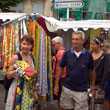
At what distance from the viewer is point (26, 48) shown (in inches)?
131

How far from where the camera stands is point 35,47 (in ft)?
14.2

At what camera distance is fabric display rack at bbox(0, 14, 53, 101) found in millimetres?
4266

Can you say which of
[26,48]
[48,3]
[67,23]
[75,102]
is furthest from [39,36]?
[48,3]

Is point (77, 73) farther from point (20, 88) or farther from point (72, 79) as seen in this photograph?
point (20, 88)

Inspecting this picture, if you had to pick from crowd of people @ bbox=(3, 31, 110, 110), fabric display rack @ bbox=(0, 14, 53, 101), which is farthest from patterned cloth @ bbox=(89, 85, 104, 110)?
fabric display rack @ bbox=(0, 14, 53, 101)

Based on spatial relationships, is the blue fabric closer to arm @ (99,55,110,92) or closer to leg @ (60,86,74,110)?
leg @ (60,86,74,110)

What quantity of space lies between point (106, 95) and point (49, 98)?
4.20 feet

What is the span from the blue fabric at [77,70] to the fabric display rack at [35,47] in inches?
36.5

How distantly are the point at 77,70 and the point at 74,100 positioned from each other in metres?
0.50

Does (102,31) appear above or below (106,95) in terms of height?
above

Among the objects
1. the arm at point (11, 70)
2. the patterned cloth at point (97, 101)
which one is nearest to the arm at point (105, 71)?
the patterned cloth at point (97, 101)

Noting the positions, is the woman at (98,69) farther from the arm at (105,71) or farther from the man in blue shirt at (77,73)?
the man in blue shirt at (77,73)

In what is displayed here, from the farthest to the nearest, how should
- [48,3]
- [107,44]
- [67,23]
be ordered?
[48,3] < [67,23] < [107,44]

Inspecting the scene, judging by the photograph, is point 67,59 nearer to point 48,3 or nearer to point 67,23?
point 67,23
